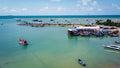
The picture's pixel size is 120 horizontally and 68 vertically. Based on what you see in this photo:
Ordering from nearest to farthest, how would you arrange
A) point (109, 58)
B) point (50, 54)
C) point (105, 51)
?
point (109, 58)
point (50, 54)
point (105, 51)

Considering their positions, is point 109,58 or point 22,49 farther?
point 22,49

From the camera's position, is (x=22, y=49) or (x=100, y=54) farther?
(x=22, y=49)

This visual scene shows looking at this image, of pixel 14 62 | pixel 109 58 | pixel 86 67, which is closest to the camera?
pixel 86 67

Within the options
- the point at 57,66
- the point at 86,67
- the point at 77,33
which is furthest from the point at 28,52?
the point at 77,33

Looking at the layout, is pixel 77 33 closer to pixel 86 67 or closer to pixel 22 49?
pixel 22 49

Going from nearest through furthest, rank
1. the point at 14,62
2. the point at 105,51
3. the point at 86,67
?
the point at 86,67 → the point at 14,62 → the point at 105,51

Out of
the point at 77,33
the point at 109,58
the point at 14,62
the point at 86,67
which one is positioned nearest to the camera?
the point at 86,67

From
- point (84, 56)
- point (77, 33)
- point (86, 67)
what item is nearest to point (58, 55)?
point (84, 56)

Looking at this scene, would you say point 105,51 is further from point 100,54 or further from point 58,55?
point 58,55
